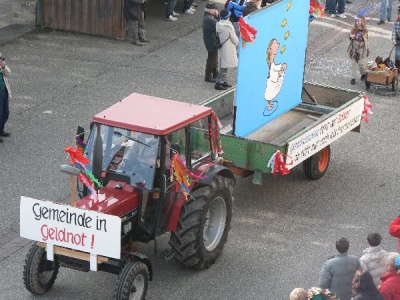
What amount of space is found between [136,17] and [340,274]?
11.8 meters

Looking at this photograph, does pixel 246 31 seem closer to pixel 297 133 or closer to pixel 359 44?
pixel 297 133

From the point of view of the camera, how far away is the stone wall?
70.8 feet

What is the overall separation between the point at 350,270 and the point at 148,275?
87.7 inches

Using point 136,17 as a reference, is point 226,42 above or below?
above


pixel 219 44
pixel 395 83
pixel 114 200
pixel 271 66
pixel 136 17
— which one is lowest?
pixel 395 83

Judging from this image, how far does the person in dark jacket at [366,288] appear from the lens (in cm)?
984

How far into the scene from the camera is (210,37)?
61.1 ft

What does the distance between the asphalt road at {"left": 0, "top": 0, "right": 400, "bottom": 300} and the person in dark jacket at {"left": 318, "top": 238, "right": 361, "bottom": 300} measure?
120 centimetres

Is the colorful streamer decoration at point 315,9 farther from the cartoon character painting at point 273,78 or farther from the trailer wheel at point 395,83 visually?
the trailer wheel at point 395,83

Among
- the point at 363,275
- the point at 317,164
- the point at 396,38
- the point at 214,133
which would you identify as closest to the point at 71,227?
the point at 214,133

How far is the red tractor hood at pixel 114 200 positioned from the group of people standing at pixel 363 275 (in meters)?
2.24

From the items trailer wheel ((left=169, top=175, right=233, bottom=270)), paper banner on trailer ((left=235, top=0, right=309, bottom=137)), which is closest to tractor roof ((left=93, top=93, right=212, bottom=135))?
trailer wheel ((left=169, top=175, right=233, bottom=270))

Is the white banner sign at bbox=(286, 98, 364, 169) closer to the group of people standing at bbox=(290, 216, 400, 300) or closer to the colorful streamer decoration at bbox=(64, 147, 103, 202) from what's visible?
the group of people standing at bbox=(290, 216, 400, 300)

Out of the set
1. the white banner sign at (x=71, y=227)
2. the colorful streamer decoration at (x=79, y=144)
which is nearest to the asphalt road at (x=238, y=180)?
the white banner sign at (x=71, y=227)
